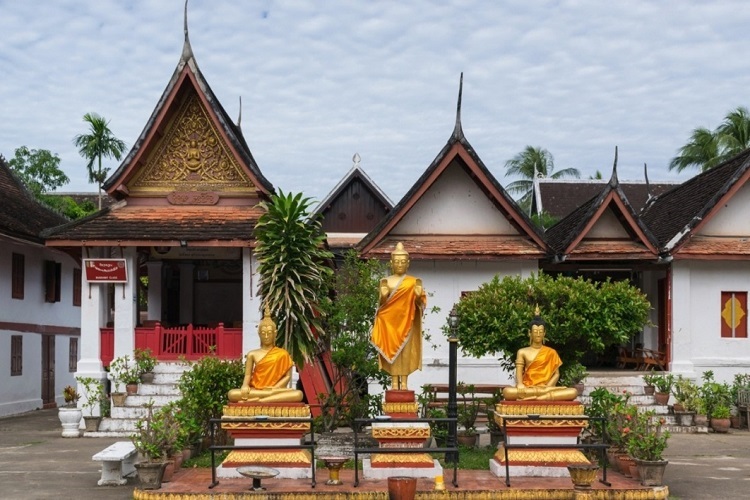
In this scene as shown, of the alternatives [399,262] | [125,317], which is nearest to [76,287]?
[125,317]

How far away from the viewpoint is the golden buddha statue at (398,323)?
12.4 meters

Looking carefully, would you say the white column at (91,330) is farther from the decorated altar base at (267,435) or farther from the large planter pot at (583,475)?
the large planter pot at (583,475)

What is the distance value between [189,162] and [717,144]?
25.6m

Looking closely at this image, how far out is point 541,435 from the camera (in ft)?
39.2

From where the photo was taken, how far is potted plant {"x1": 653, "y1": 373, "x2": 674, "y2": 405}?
18438 mm

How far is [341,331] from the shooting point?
15477 millimetres

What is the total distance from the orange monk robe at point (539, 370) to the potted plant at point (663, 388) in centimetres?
714

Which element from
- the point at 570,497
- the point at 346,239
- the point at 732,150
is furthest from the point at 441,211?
the point at 732,150

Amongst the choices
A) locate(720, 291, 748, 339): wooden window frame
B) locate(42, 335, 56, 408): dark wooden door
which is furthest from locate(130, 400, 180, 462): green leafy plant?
locate(42, 335, 56, 408): dark wooden door

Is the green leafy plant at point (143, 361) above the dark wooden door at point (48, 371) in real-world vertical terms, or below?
above

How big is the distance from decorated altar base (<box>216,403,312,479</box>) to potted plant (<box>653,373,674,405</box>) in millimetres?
9489

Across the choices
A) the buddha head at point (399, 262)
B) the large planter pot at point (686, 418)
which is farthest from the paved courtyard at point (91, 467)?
the buddha head at point (399, 262)

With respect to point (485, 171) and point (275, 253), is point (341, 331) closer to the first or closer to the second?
point (275, 253)

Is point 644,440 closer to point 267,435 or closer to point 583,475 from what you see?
point 583,475
